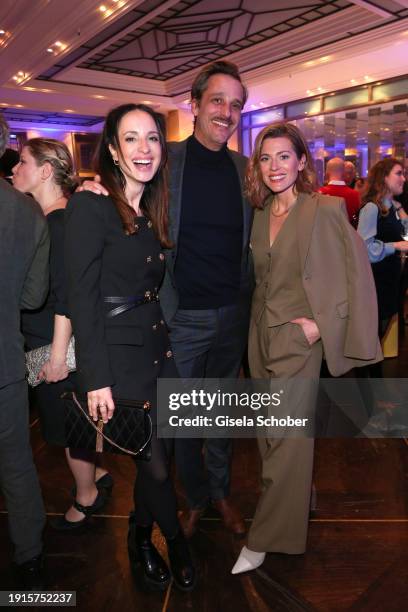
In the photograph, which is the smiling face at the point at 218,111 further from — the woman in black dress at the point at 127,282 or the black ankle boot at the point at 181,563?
the black ankle boot at the point at 181,563

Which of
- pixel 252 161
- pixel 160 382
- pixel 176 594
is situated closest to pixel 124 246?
pixel 160 382

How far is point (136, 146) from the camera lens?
1.63 metres

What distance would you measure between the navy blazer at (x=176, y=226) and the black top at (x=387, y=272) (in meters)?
1.54

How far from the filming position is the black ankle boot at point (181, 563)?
1.82 m

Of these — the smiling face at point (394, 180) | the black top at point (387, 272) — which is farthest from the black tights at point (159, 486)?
the smiling face at point (394, 180)

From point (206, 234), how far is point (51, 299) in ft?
2.25

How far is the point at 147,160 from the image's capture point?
5.32ft

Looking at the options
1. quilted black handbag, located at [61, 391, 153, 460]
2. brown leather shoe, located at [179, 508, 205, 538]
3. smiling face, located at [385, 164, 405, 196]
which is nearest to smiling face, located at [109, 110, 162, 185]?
quilted black handbag, located at [61, 391, 153, 460]

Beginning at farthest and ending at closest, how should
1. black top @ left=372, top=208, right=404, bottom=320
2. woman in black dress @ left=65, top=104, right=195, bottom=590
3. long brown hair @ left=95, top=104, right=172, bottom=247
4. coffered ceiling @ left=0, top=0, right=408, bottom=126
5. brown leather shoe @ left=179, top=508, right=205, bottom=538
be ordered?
coffered ceiling @ left=0, top=0, right=408, bottom=126
black top @ left=372, top=208, right=404, bottom=320
brown leather shoe @ left=179, top=508, right=205, bottom=538
long brown hair @ left=95, top=104, right=172, bottom=247
woman in black dress @ left=65, top=104, right=195, bottom=590

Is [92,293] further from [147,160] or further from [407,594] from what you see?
[407,594]

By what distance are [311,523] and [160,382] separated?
1081 millimetres

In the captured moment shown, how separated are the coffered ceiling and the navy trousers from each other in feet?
18.4

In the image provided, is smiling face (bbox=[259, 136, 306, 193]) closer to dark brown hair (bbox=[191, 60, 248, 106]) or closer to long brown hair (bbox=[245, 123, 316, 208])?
long brown hair (bbox=[245, 123, 316, 208])

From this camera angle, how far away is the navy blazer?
199 cm
